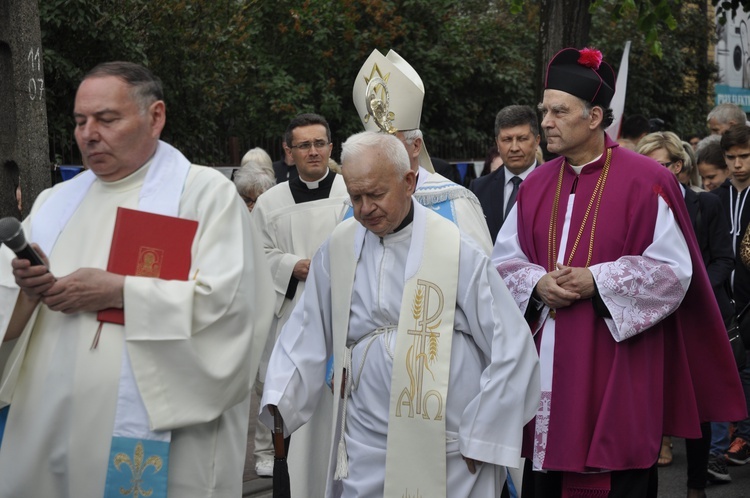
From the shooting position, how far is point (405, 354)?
432 cm

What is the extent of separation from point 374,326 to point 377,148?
697 mm

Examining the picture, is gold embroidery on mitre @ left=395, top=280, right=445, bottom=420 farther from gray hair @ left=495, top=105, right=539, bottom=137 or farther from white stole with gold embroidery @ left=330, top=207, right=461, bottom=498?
gray hair @ left=495, top=105, right=539, bottom=137

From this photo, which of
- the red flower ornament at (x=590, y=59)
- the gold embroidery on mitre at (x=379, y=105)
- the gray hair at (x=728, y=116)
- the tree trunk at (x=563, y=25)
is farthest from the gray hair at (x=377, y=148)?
the tree trunk at (x=563, y=25)

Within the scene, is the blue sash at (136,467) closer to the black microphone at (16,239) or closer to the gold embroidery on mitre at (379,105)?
the black microphone at (16,239)

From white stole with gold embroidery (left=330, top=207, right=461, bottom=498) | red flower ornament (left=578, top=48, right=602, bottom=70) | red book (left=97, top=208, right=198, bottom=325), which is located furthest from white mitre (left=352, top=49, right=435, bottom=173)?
red book (left=97, top=208, right=198, bottom=325)

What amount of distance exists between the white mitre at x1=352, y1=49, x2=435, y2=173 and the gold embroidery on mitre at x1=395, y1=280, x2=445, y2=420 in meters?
1.68

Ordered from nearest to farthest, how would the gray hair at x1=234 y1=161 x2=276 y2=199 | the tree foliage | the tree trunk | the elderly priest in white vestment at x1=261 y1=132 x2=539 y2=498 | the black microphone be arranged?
the black microphone
the elderly priest in white vestment at x1=261 y1=132 x2=539 y2=498
the gray hair at x1=234 y1=161 x2=276 y2=199
the tree trunk
the tree foliage

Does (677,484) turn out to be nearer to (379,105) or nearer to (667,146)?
(667,146)

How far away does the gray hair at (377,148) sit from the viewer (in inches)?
168

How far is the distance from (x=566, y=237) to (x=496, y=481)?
1.34 m

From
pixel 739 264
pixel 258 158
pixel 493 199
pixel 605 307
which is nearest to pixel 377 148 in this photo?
pixel 605 307

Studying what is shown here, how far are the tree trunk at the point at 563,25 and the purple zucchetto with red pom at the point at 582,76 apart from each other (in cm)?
616

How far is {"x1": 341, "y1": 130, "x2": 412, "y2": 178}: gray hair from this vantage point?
168 inches

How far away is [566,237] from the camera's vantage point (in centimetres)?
527
